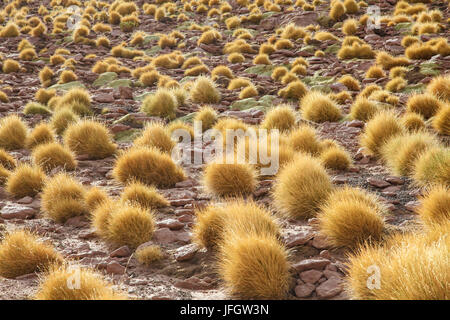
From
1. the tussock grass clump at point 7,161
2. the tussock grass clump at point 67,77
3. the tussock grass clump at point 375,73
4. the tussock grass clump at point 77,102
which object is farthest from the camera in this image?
the tussock grass clump at point 67,77

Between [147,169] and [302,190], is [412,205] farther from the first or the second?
[147,169]

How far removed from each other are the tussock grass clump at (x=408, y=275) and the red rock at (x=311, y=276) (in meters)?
0.35

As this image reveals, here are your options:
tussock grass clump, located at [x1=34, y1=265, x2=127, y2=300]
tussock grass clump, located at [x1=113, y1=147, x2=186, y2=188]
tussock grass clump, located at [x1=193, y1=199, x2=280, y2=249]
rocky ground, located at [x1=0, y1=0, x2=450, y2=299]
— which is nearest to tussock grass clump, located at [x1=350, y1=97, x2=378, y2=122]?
rocky ground, located at [x1=0, y1=0, x2=450, y2=299]

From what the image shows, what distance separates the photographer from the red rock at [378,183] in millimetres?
6330

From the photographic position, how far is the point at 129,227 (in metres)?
5.12

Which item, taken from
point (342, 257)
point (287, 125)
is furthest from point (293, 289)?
point (287, 125)

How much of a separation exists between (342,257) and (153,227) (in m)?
2.24

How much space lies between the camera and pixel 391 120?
790cm

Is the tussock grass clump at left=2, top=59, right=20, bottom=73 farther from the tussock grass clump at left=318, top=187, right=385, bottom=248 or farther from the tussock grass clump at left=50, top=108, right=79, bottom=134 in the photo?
the tussock grass clump at left=318, top=187, right=385, bottom=248

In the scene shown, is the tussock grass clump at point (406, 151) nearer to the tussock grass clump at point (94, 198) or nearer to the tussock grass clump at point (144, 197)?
the tussock grass clump at point (144, 197)

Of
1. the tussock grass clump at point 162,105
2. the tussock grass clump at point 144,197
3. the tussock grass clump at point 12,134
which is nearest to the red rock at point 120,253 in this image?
the tussock grass clump at point 144,197

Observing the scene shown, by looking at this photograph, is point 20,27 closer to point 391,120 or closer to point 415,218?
point 391,120

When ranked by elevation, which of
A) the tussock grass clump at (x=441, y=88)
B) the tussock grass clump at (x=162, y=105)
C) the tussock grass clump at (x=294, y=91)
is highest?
the tussock grass clump at (x=441, y=88)

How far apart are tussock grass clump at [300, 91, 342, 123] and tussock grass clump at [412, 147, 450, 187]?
3794 millimetres
